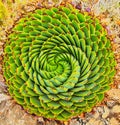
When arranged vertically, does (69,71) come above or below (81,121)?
above

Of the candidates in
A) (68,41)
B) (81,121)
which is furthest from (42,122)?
(68,41)

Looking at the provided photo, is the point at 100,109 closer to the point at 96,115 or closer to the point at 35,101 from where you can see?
the point at 96,115

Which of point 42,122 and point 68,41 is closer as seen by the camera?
point 68,41

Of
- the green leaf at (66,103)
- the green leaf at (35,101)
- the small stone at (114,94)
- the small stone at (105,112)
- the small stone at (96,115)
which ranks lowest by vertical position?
the small stone at (96,115)

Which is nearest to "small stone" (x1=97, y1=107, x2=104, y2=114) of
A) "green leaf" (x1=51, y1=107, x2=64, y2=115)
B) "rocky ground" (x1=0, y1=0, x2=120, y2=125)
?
"rocky ground" (x1=0, y1=0, x2=120, y2=125)

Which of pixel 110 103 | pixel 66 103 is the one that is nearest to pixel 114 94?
pixel 110 103

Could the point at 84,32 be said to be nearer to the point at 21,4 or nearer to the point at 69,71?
the point at 69,71

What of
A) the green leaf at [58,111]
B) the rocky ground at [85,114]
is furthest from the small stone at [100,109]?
the green leaf at [58,111]

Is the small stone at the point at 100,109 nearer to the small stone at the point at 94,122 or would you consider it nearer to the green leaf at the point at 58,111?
the small stone at the point at 94,122

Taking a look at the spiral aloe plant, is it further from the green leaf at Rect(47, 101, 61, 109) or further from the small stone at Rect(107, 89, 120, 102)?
the small stone at Rect(107, 89, 120, 102)

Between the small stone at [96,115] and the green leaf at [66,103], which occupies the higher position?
the green leaf at [66,103]
